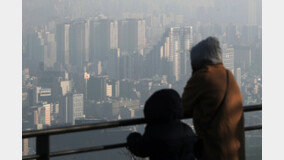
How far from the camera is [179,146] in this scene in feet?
6.41

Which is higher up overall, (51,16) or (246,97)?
(51,16)

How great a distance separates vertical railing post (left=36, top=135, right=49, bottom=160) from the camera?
6.55 feet

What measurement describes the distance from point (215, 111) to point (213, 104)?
37 millimetres

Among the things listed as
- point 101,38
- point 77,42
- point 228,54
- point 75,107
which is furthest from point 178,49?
point 75,107

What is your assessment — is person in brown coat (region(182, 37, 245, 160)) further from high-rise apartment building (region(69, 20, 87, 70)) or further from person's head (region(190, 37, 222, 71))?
high-rise apartment building (region(69, 20, 87, 70))

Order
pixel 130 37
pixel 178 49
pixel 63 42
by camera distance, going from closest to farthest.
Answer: pixel 178 49, pixel 63 42, pixel 130 37

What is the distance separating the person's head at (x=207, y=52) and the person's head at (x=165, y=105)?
219 mm

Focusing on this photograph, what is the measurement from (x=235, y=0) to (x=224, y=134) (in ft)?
650

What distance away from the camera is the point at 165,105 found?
6.31 feet

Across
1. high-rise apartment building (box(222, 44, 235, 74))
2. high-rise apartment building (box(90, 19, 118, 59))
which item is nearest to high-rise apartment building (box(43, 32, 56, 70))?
high-rise apartment building (box(90, 19, 118, 59))

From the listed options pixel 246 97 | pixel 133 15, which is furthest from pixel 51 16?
pixel 246 97

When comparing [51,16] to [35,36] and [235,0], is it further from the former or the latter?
[235,0]

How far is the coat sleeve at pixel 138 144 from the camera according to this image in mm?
1960

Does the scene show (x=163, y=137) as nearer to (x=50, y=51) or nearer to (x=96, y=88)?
(x=96, y=88)
